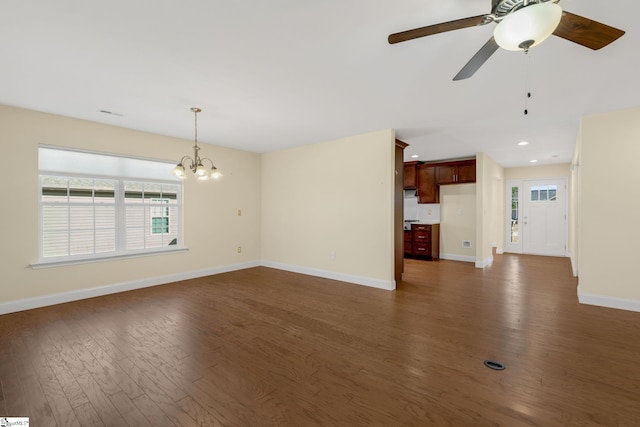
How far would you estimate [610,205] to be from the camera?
3631 millimetres

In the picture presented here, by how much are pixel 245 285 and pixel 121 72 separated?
3.34m

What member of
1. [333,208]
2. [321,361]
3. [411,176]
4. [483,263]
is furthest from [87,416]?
[411,176]

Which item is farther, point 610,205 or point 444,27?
point 610,205

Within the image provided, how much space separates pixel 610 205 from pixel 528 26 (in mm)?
3743

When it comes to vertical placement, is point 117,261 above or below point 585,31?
below

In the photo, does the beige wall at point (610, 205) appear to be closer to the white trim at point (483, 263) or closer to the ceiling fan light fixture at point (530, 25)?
the white trim at point (483, 263)

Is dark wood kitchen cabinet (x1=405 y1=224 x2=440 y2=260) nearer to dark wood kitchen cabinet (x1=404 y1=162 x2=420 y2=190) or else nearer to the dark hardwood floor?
dark wood kitchen cabinet (x1=404 y1=162 x2=420 y2=190)

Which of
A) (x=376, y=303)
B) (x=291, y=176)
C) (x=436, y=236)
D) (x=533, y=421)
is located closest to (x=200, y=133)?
(x=291, y=176)

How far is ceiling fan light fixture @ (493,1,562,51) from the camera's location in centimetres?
121

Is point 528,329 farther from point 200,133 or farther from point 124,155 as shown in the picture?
point 124,155

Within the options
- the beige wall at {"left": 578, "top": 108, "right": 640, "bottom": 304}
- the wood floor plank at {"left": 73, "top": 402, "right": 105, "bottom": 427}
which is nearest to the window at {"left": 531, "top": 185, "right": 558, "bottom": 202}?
the beige wall at {"left": 578, "top": 108, "right": 640, "bottom": 304}

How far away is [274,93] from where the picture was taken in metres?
3.12

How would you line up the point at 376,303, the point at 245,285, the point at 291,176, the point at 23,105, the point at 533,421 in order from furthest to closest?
1. the point at 291,176
2. the point at 245,285
3. the point at 376,303
4. the point at 23,105
5. the point at 533,421

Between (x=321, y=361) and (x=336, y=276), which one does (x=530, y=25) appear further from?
(x=336, y=276)
